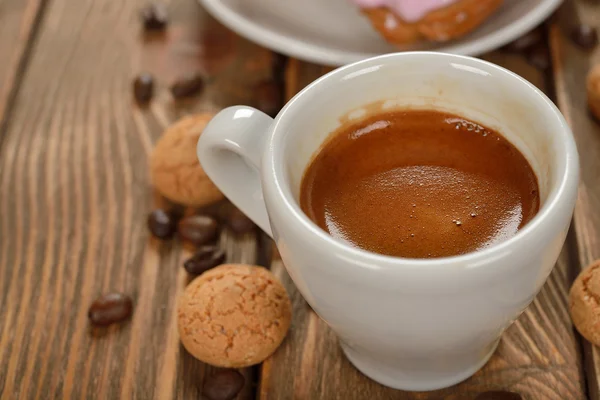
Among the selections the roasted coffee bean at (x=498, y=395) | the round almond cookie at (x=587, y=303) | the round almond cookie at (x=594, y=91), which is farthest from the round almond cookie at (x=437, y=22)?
the roasted coffee bean at (x=498, y=395)

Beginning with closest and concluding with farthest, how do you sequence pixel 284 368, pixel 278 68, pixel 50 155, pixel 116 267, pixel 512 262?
pixel 512 262
pixel 284 368
pixel 116 267
pixel 50 155
pixel 278 68

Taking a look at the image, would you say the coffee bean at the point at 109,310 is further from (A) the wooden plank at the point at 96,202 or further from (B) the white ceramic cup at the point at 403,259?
(B) the white ceramic cup at the point at 403,259

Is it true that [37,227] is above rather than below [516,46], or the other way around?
below

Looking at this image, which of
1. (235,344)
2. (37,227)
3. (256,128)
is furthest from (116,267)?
(256,128)

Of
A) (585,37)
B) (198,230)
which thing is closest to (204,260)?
(198,230)

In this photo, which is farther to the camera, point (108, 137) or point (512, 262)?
point (108, 137)

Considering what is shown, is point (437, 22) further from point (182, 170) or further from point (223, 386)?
point (223, 386)

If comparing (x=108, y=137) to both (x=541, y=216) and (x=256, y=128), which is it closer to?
(x=256, y=128)

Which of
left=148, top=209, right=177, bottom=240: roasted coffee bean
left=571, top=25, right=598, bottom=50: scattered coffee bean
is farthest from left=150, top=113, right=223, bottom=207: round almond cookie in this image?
left=571, top=25, right=598, bottom=50: scattered coffee bean
